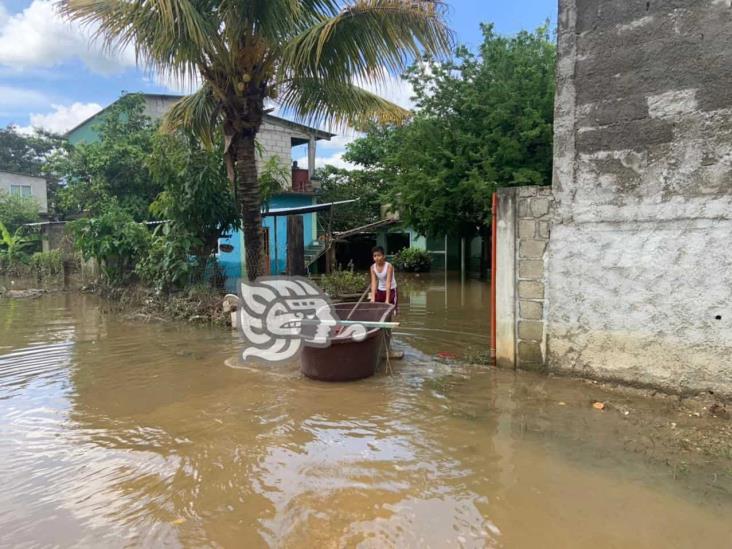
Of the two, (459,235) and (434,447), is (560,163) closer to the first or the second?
(434,447)

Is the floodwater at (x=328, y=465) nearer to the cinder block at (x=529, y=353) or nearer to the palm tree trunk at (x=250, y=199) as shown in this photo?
the cinder block at (x=529, y=353)

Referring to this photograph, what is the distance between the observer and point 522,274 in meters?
5.70

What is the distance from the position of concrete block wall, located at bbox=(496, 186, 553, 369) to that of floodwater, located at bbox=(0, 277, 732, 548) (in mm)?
321

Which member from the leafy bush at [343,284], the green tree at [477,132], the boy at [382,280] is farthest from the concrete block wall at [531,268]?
the green tree at [477,132]

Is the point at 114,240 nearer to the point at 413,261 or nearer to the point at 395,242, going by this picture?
the point at 413,261

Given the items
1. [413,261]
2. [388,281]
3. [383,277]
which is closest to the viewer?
[388,281]

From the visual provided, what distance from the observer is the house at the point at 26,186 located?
27297 mm

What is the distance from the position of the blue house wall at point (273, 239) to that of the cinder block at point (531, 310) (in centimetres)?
1014

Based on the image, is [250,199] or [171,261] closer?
[250,199]

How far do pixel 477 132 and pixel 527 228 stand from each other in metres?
8.26

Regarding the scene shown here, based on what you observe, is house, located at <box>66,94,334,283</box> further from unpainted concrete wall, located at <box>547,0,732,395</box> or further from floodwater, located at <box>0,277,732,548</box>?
unpainted concrete wall, located at <box>547,0,732,395</box>

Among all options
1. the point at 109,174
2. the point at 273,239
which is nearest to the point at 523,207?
the point at 273,239

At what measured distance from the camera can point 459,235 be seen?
16422 millimetres

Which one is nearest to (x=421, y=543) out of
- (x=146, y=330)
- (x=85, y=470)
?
(x=85, y=470)
